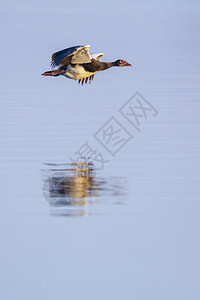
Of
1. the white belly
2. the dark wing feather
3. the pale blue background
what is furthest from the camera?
the white belly

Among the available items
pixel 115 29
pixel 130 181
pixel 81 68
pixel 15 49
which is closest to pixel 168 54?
pixel 15 49

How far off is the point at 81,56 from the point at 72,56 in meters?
0.31

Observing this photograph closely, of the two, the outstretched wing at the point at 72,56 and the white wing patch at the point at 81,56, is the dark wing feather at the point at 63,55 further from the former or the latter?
the white wing patch at the point at 81,56

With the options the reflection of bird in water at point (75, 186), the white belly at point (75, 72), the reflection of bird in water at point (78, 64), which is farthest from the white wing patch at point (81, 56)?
the reflection of bird in water at point (75, 186)

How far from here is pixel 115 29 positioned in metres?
40.8

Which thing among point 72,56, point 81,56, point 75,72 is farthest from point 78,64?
A: point 72,56

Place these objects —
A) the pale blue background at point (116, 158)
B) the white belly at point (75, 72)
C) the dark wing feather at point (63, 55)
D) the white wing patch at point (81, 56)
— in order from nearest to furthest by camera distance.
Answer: the pale blue background at point (116, 158) → the dark wing feather at point (63, 55) → the white wing patch at point (81, 56) → the white belly at point (75, 72)

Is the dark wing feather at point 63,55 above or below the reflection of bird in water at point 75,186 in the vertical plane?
above

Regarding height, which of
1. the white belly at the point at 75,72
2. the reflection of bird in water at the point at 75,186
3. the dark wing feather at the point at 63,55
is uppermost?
the dark wing feather at the point at 63,55

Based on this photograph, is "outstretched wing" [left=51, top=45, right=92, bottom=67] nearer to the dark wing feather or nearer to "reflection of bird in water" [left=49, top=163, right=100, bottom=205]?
the dark wing feather

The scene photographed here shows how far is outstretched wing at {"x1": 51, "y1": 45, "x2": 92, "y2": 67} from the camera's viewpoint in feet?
56.3

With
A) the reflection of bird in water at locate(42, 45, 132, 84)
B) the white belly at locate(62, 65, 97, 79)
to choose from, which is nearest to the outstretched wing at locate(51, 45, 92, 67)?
the reflection of bird in water at locate(42, 45, 132, 84)

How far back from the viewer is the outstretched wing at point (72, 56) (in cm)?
1715

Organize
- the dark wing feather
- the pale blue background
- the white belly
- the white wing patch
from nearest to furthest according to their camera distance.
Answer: the pale blue background
the dark wing feather
the white wing patch
the white belly
